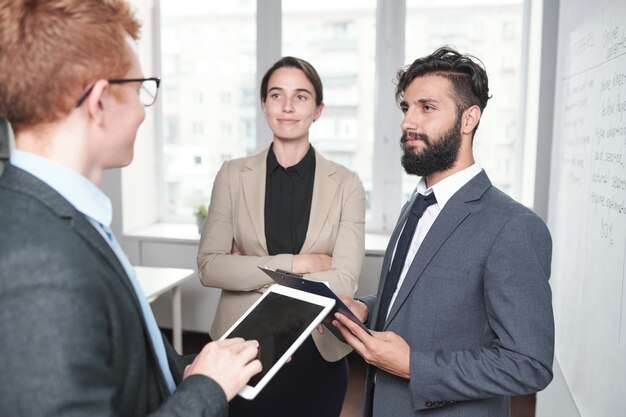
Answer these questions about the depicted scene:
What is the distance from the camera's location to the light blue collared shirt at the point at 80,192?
0.79 metres

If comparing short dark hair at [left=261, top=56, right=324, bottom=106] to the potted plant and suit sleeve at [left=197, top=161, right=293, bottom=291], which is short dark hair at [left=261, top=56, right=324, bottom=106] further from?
the potted plant

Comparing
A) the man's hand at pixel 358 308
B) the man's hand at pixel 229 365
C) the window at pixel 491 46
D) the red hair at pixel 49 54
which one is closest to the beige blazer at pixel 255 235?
the man's hand at pixel 358 308

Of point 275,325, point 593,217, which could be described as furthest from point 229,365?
point 593,217

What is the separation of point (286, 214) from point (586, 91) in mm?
1251

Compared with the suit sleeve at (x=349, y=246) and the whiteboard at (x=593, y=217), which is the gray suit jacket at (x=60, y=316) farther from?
the whiteboard at (x=593, y=217)

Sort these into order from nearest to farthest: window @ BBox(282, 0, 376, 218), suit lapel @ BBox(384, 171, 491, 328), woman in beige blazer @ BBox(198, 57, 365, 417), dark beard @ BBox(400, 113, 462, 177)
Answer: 1. suit lapel @ BBox(384, 171, 491, 328)
2. dark beard @ BBox(400, 113, 462, 177)
3. woman in beige blazer @ BBox(198, 57, 365, 417)
4. window @ BBox(282, 0, 376, 218)

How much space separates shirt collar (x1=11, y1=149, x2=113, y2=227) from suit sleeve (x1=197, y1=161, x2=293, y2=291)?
3.32 feet

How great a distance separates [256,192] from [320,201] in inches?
9.6

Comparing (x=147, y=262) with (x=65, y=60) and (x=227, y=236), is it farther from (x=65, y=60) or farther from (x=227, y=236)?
(x=65, y=60)

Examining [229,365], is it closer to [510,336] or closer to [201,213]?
[510,336]

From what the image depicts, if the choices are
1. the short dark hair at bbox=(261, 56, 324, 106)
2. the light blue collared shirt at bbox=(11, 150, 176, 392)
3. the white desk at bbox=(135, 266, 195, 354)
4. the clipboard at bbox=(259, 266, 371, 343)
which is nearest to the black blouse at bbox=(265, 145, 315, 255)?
the short dark hair at bbox=(261, 56, 324, 106)

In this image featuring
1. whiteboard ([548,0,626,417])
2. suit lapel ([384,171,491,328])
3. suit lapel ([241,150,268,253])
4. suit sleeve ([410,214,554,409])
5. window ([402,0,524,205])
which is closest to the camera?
suit sleeve ([410,214,554,409])

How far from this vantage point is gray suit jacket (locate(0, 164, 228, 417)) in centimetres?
66

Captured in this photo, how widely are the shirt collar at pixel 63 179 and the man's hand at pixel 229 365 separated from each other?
0.32 m
